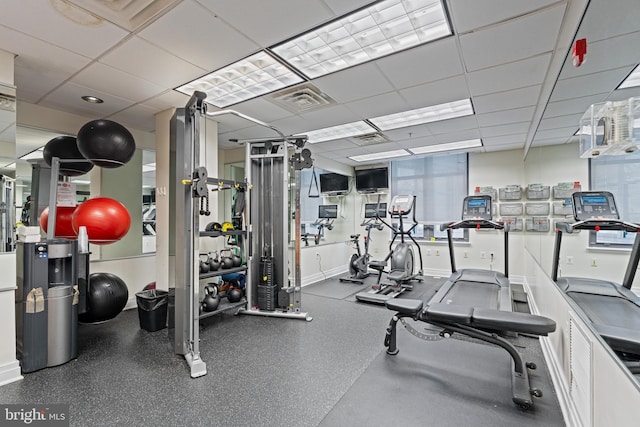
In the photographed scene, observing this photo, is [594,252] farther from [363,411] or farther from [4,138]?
[4,138]

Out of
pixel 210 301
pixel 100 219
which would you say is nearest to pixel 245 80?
pixel 100 219

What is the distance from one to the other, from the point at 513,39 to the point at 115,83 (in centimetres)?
378

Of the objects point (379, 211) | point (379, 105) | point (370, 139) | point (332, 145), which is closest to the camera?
point (379, 105)

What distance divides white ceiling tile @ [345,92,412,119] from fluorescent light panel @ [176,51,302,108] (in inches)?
37.1

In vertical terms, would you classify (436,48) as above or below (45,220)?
above

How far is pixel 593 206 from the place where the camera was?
2504 mm

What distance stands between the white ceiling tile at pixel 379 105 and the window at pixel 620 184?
1.99 m

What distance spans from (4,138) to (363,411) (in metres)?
3.79

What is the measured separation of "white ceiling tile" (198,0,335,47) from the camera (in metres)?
1.96

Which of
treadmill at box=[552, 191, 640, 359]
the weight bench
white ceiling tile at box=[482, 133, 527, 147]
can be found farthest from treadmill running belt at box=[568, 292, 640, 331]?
white ceiling tile at box=[482, 133, 527, 147]

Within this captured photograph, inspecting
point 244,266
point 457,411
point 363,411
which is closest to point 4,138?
point 244,266

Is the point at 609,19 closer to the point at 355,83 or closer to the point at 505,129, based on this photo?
the point at 355,83

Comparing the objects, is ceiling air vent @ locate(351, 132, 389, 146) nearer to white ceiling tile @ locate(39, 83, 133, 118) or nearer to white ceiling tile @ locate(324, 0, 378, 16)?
white ceiling tile @ locate(324, 0, 378, 16)

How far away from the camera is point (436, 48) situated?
8.09 ft
